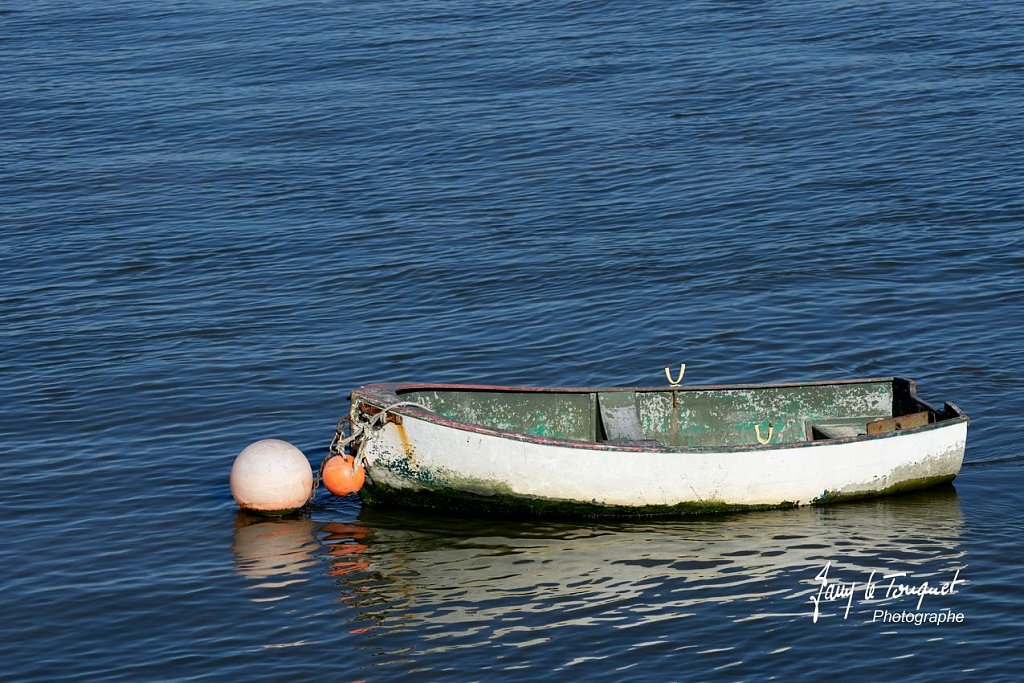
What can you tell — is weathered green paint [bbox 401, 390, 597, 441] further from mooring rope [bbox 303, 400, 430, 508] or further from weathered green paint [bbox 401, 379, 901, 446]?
mooring rope [bbox 303, 400, 430, 508]

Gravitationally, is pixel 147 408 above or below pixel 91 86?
below

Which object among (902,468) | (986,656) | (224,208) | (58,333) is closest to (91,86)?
(224,208)

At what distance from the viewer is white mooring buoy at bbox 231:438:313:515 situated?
13.2m

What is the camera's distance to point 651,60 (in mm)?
32031

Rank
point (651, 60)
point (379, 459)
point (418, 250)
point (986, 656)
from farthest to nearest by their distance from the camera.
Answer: point (651, 60), point (418, 250), point (379, 459), point (986, 656)

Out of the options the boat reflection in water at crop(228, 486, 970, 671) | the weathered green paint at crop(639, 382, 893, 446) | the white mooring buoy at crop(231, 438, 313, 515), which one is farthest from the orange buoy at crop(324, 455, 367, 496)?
the weathered green paint at crop(639, 382, 893, 446)

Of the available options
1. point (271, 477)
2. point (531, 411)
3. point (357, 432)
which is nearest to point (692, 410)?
point (531, 411)

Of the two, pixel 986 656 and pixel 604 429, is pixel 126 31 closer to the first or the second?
pixel 604 429

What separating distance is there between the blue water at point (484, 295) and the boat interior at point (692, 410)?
1141 mm

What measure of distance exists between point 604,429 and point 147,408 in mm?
5755

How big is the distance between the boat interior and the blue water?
1.14 m

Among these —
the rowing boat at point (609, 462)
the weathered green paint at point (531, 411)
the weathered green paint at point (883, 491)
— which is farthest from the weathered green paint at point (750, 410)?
the weathered green paint at point (883, 491)

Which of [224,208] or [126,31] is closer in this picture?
[224,208]

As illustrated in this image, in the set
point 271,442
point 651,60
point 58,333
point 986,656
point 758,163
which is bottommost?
point 986,656
